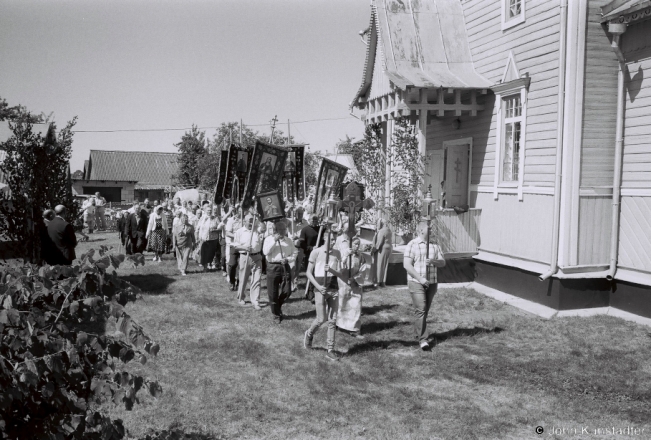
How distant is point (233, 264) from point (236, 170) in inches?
123

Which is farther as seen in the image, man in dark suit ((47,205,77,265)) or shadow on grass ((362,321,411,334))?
man in dark suit ((47,205,77,265))

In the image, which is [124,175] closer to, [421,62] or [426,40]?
[426,40]

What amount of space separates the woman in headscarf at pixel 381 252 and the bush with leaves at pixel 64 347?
9.50 metres

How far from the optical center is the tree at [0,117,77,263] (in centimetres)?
1103

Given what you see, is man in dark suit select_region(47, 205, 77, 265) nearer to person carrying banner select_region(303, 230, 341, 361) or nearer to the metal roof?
person carrying banner select_region(303, 230, 341, 361)

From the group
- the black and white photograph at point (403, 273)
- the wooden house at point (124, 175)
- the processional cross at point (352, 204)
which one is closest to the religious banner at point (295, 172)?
the black and white photograph at point (403, 273)

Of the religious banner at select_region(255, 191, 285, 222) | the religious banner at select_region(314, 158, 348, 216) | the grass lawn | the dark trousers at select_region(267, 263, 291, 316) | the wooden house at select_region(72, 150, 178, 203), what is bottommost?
the grass lawn

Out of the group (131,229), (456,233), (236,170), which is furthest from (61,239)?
(456,233)

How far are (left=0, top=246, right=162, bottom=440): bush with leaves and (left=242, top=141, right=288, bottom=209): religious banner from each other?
9075 mm

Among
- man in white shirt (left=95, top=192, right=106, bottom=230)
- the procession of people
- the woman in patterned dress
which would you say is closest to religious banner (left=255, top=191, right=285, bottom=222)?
the procession of people

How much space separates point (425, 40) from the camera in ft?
47.3

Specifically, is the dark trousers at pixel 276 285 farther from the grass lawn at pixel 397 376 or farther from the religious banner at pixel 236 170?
the religious banner at pixel 236 170

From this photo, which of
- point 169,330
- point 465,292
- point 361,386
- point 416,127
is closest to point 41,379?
point 361,386

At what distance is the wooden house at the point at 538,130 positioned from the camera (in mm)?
10562
